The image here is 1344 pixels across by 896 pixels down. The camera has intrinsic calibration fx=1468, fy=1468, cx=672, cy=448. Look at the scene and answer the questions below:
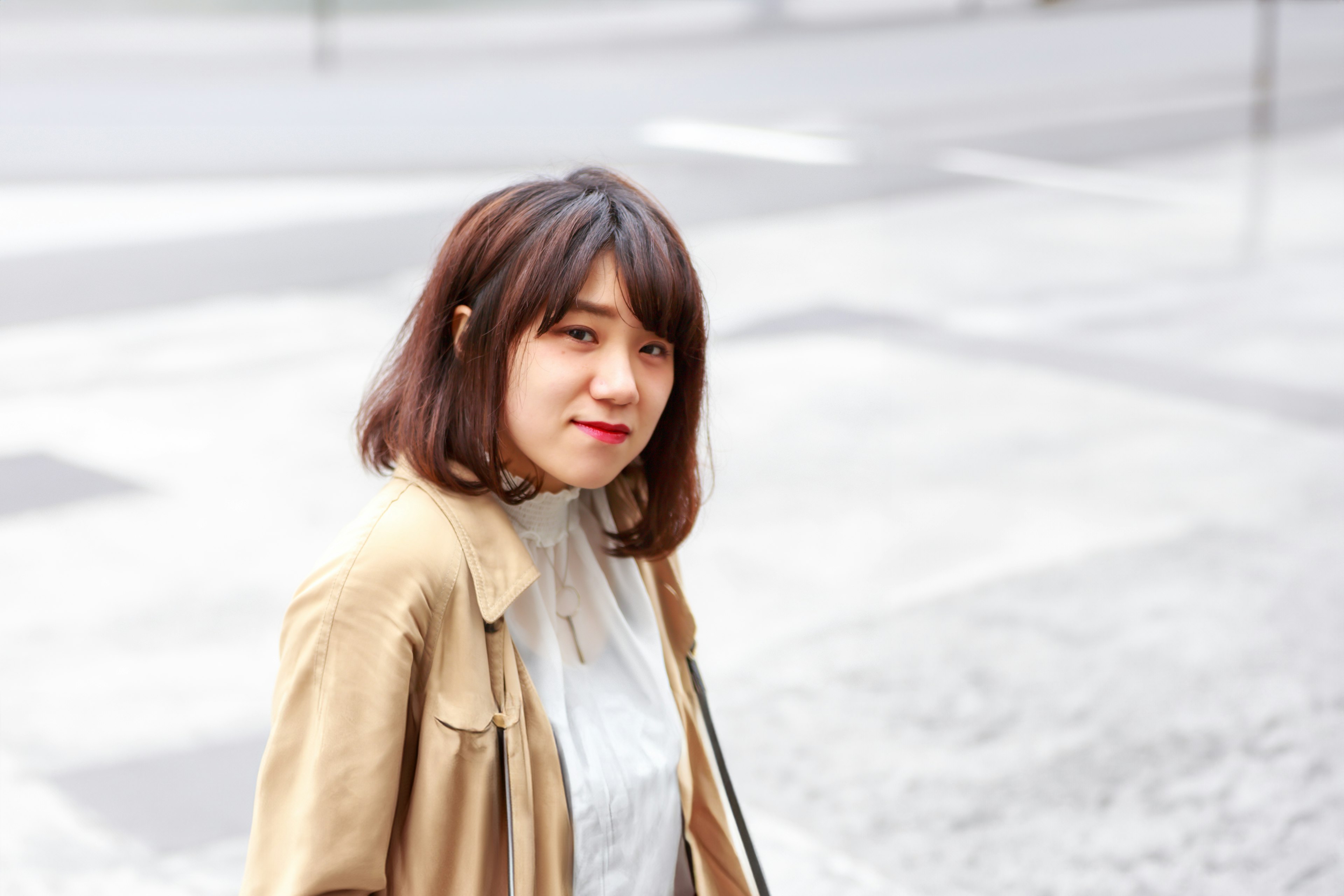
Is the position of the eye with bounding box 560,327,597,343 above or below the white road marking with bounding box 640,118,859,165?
above

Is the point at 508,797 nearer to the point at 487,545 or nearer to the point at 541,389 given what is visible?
the point at 487,545

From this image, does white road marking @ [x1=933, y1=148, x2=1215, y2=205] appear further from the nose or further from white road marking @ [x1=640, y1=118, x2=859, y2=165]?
the nose

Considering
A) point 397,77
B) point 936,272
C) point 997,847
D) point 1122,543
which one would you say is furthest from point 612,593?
point 397,77

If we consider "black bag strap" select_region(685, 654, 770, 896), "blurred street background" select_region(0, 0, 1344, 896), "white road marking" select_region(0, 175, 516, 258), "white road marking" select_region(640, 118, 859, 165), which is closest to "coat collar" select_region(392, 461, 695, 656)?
"black bag strap" select_region(685, 654, 770, 896)

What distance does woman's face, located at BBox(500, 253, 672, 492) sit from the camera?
1.88 m

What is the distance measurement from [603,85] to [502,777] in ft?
62.6

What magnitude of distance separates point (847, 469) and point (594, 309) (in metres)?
4.82

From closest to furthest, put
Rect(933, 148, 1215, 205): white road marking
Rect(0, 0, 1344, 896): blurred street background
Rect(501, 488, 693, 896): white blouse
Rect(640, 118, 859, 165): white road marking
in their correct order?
1. Rect(501, 488, 693, 896): white blouse
2. Rect(0, 0, 1344, 896): blurred street background
3. Rect(933, 148, 1215, 205): white road marking
4. Rect(640, 118, 859, 165): white road marking

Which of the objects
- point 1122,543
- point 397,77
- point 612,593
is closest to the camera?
point 612,593

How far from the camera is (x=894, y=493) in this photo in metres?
6.32

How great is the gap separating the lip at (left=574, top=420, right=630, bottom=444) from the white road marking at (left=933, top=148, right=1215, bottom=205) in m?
11.3

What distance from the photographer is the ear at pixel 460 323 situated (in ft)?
6.29

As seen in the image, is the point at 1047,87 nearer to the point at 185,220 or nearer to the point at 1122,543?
the point at 185,220

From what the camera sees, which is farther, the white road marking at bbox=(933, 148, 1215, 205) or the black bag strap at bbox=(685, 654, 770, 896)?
the white road marking at bbox=(933, 148, 1215, 205)
